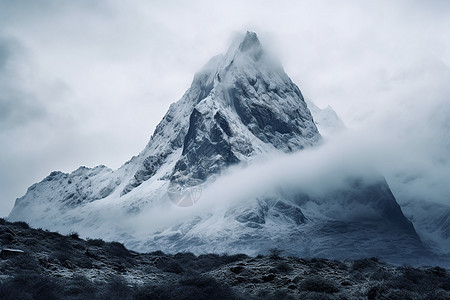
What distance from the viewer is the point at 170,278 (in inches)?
1382

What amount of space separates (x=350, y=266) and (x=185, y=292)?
18250 mm

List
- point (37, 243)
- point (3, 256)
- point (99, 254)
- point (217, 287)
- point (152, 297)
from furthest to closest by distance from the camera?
point (99, 254), point (37, 243), point (3, 256), point (217, 287), point (152, 297)

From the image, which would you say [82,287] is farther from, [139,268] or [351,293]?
[351,293]

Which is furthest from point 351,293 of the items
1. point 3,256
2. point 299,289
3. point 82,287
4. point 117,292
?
point 3,256

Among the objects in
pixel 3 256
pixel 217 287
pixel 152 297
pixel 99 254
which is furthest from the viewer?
pixel 99 254

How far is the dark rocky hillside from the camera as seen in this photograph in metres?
25.8

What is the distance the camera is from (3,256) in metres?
30.1

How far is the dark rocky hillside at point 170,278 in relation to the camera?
25750 mm

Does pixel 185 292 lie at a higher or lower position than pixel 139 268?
lower

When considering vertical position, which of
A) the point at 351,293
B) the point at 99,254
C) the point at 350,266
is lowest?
the point at 351,293

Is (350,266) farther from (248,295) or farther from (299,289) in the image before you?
(248,295)

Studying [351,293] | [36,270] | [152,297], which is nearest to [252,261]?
[351,293]

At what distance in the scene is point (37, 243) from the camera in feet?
120

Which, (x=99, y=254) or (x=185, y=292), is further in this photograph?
(x=99, y=254)
